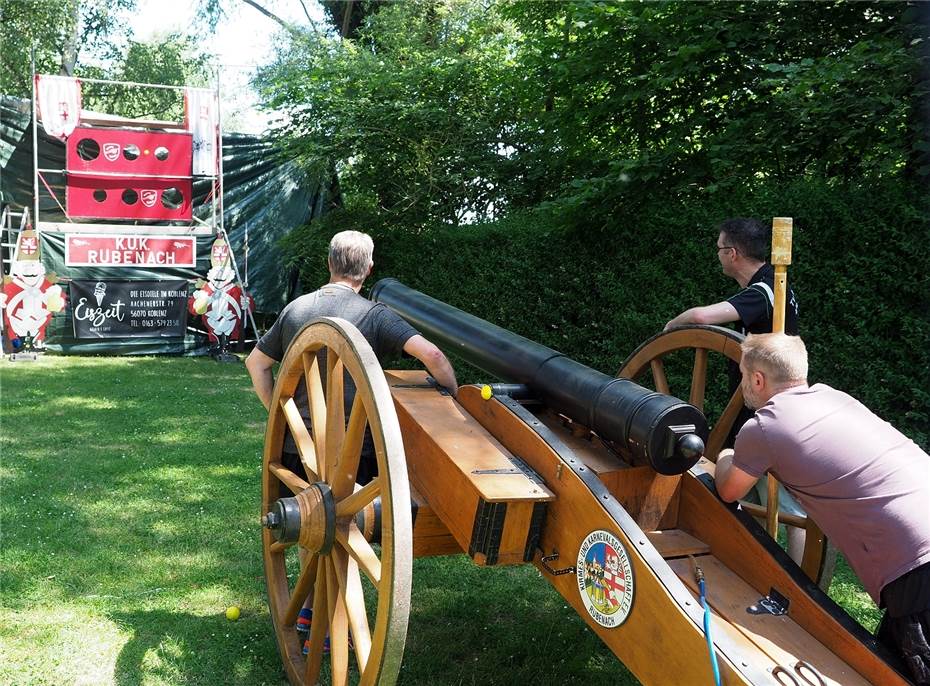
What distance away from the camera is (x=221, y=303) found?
12.4m

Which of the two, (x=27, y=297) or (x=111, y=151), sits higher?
(x=111, y=151)

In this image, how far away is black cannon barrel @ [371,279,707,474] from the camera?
255 centimetres

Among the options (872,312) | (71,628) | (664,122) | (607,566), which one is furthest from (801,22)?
(71,628)

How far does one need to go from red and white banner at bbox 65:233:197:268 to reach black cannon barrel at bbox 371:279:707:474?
8.93m

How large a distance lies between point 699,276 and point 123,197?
28.8 ft

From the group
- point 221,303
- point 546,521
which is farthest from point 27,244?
point 546,521

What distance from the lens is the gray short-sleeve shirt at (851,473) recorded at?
2.20 m

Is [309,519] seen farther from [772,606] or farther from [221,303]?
[221,303]

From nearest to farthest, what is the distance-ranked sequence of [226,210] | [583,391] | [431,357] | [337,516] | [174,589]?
[337,516], [583,391], [431,357], [174,589], [226,210]

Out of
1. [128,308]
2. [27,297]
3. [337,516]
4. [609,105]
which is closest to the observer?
[337,516]

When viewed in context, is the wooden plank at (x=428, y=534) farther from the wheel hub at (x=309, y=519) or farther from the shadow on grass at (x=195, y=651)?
the shadow on grass at (x=195, y=651)

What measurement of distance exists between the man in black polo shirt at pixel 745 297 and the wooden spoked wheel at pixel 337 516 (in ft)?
5.44

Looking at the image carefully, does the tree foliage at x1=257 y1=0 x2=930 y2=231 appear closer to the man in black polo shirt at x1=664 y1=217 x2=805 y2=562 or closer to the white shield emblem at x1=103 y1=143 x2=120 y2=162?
the man in black polo shirt at x1=664 y1=217 x2=805 y2=562

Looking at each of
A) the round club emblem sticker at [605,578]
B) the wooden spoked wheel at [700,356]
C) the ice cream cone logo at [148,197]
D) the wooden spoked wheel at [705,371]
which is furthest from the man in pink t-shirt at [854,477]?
the ice cream cone logo at [148,197]
